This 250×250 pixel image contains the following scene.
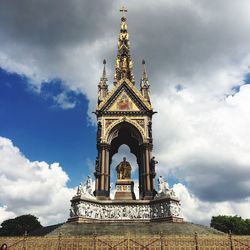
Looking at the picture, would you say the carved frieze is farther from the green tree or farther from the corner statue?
the green tree

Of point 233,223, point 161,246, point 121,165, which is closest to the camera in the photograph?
point 161,246

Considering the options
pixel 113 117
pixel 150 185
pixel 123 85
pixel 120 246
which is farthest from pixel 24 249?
pixel 123 85

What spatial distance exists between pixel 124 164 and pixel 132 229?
9133 mm

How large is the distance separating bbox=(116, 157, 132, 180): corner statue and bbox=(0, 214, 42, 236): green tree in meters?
32.5

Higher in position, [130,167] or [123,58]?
[123,58]

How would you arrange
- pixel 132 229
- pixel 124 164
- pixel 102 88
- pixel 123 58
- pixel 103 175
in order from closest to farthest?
pixel 132 229 → pixel 103 175 → pixel 124 164 → pixel 102 88 → pixel 123 58

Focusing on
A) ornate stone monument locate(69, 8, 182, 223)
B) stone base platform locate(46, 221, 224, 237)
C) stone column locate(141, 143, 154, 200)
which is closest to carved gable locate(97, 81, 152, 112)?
ornate stone monument locate(69, 8, 182, 223)

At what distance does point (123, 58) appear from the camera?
33500 millimetres

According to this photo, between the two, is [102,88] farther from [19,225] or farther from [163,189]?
[19,225]

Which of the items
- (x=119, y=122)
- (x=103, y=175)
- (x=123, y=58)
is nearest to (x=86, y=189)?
(x=103, y=175)

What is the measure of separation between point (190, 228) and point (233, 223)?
31536mm

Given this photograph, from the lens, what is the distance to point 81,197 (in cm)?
2312

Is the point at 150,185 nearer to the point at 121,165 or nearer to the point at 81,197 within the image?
the point at 121,165

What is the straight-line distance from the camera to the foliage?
4672cm
